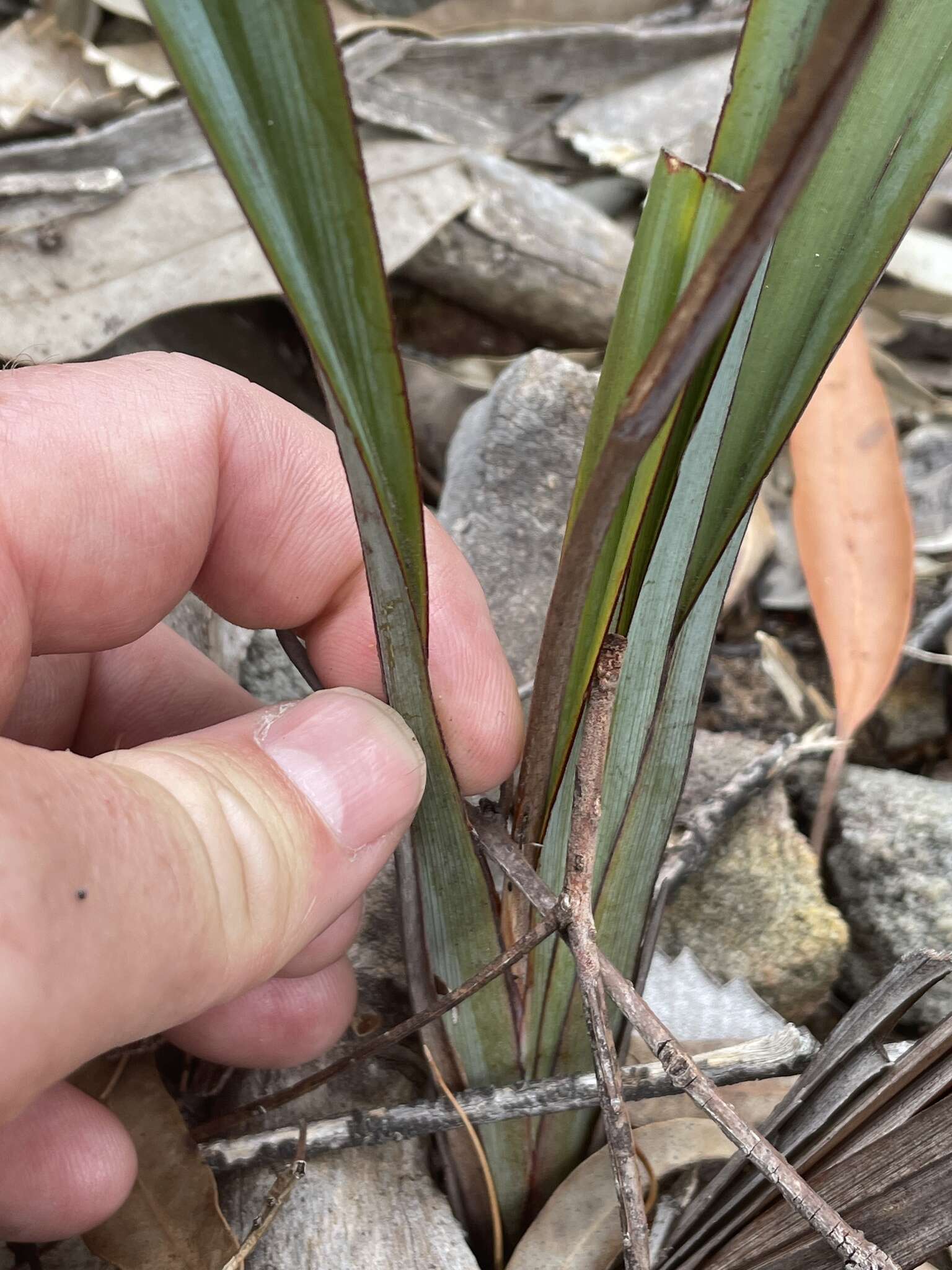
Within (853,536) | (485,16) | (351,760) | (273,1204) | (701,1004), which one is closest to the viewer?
(351,760)

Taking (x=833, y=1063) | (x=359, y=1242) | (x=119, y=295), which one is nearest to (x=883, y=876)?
(x=833, y=1063)

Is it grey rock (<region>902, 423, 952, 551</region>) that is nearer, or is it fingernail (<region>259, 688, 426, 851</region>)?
fingernail (<region>259, 688, 426, 851</region>)

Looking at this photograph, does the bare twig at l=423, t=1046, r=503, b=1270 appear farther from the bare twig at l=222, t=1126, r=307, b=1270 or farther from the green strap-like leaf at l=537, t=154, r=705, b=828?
the green strap-like leaf at l=537, t=154, r=705, b=828

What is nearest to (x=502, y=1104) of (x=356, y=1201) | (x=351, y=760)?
(x=356, y=1201)

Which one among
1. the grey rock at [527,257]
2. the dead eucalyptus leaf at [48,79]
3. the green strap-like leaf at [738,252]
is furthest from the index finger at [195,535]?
the dead eucalyptus leaf at [48,79]

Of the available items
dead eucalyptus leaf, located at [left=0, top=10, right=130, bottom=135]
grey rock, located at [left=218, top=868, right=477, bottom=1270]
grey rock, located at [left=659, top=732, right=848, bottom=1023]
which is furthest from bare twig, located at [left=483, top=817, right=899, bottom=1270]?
dead eucalyptus leaf, located at [left=0, top=10, right=130, bottom=135]

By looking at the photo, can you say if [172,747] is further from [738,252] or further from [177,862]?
[738,252]
